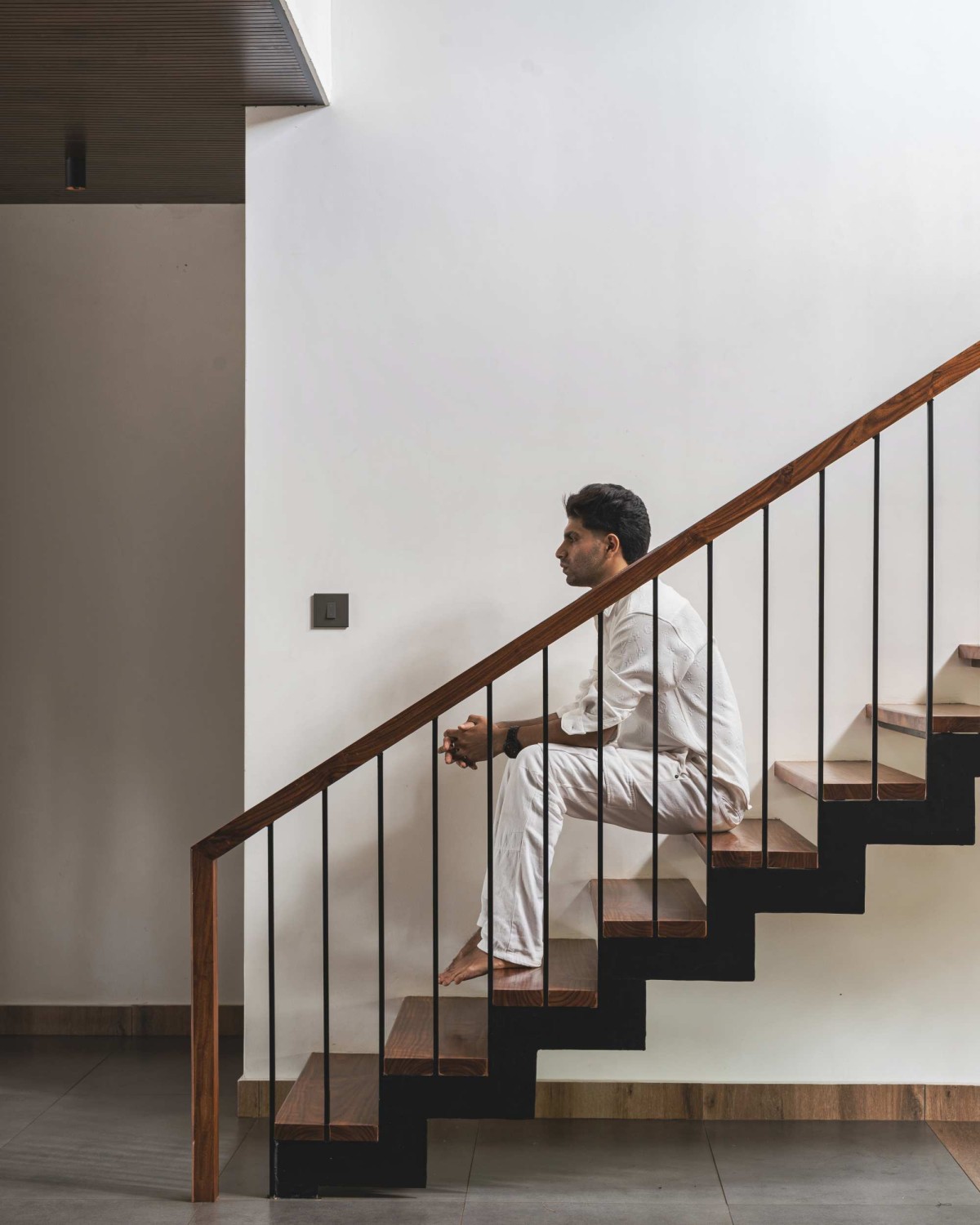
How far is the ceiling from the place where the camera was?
280 centimetres

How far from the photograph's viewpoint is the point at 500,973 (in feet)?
8.82

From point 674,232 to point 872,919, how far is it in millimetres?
2089

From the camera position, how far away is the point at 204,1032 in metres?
2.67

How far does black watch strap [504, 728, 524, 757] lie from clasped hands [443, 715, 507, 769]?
0.01 m

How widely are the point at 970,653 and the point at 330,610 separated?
184cm

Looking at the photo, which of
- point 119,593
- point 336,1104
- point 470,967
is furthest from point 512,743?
point 119,593

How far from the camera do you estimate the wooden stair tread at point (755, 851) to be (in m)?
2.59

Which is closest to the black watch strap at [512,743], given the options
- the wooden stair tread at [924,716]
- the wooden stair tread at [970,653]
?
the wooden stair tread at [924,716]

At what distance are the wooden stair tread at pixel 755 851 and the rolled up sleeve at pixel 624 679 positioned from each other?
372 mm

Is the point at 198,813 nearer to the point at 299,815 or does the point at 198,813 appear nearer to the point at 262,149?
the point at 299,815

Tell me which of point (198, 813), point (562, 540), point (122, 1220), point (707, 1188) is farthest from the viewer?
point (198, 813)

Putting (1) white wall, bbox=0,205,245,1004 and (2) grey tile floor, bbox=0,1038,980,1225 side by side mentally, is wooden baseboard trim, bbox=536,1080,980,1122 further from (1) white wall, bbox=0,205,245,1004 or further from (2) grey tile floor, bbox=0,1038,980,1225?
(1) white wall, bbox=0,205,245,1004

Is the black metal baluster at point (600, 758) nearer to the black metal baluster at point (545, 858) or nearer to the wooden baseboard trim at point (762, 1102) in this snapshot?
the black metal baluster at point (545, 858)

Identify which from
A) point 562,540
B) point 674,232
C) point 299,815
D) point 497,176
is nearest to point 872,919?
point 562,540
